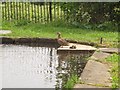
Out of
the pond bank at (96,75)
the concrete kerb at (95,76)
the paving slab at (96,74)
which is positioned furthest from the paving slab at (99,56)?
the paving slab at (96,74)

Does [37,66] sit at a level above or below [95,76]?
below

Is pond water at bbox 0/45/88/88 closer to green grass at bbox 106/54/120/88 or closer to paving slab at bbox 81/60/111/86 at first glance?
paving slab at bbox 81/60/111/86

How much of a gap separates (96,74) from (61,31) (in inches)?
244

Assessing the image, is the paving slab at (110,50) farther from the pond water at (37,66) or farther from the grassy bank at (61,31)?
the grassy bank at (61,31)

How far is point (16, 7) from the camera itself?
637 inches

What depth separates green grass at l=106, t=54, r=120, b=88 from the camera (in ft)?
21.9

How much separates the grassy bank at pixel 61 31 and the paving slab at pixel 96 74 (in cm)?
306

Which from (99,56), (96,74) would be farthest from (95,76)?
(99,56)

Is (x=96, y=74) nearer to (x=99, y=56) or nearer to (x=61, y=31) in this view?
(x=99, y=56)

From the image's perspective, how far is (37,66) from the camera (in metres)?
8.91

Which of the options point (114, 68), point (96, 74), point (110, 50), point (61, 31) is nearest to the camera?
point (96, 74)

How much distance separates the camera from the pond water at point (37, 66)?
293 inches

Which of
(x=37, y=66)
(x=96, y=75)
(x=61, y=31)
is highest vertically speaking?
(x=61, y=31)

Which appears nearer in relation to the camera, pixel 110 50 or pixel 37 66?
pixel 37 66
